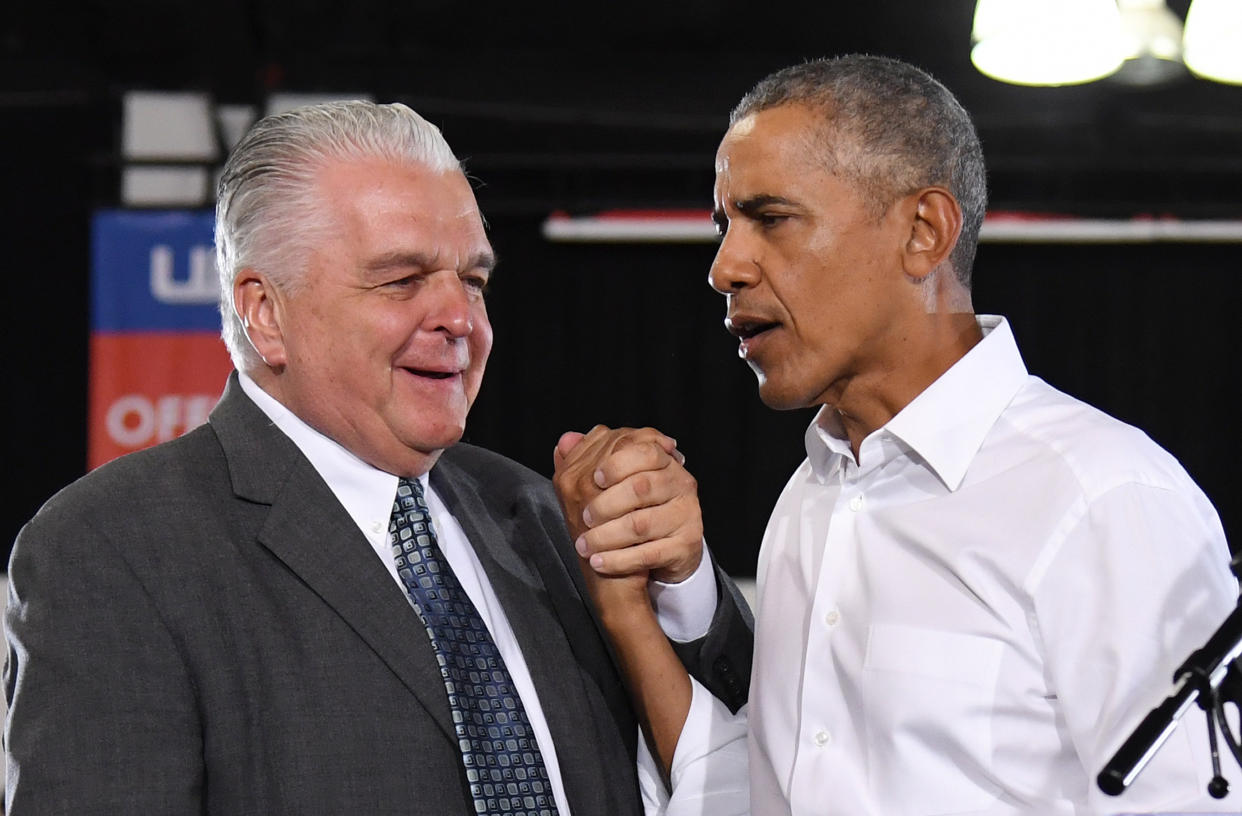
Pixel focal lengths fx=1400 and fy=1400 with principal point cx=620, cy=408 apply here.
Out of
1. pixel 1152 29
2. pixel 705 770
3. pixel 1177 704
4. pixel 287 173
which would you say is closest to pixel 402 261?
pixel 287 173

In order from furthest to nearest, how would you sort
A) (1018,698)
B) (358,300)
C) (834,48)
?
(834,48) → (358,300) → (1018,698)

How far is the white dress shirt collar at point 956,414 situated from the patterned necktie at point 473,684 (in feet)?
1.74

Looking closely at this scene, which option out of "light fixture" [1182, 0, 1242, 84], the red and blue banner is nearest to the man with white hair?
"light fixture" [1182, 0, 1242, 84]

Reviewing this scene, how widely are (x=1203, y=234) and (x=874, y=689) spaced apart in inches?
240

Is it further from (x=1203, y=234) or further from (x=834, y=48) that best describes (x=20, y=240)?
(x=1203, y=234)

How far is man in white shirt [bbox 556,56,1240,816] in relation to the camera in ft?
4.70

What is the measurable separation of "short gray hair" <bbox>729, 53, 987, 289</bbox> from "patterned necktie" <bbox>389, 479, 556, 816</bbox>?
2.25 ft

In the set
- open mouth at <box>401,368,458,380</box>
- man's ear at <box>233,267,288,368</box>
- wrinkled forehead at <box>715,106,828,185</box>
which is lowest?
open mouth at <box>401,368,458,380</box>

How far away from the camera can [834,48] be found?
6562 millimetres

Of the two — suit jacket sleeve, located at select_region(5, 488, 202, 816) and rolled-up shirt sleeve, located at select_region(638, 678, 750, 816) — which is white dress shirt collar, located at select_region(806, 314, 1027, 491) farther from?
suit jacket sleeve, located at select_region(5, 488, 202, 816)

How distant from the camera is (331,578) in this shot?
5.45ft

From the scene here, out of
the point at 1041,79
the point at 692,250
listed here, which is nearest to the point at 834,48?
the point at 692,250

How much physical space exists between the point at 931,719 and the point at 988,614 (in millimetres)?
131

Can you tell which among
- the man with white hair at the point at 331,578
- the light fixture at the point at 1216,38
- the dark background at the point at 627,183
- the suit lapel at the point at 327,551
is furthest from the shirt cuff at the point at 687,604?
the dark background at the point at 627,183
